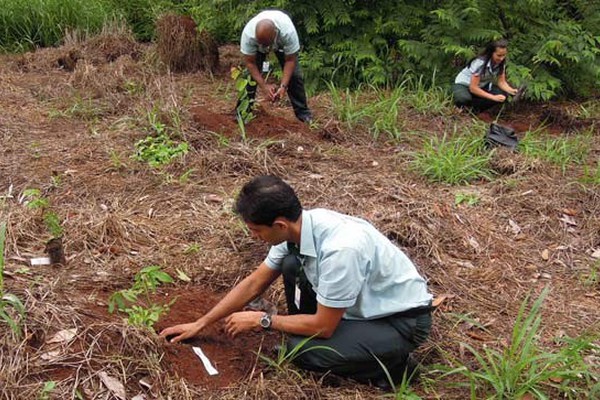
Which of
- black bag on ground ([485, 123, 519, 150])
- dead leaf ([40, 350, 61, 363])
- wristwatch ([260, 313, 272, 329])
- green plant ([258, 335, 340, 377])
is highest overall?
wristwatch ([260, 313, 272, 329])

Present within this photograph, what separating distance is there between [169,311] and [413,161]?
8.25 ft

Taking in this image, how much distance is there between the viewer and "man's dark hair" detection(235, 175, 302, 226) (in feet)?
7.48

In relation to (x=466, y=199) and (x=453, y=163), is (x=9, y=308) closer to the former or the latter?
(x=466, y=199)

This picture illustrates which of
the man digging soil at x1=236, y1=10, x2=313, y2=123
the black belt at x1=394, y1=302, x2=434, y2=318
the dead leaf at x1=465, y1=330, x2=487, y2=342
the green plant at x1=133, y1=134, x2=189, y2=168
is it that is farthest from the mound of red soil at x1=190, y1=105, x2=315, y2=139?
the black belt at x1=394, y1=302, x2=434, y2=318

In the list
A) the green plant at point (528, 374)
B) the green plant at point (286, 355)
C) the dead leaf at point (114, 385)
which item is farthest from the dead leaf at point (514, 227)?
the dead leaf at point (114, 385)

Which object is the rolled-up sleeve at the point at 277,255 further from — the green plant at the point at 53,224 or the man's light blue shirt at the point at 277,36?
the man's light blue shirt at the point at 277,36

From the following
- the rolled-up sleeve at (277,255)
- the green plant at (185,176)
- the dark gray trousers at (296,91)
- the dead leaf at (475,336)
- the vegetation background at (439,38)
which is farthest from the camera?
Result: the vegetation background at (439,38)

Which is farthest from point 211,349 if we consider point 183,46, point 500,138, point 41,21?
point 41,21

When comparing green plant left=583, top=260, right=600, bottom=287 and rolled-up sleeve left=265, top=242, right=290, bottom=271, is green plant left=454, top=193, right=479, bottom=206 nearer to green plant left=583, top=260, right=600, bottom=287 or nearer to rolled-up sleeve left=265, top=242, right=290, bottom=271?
green plant left=583, top=260, right=600, bottom=287

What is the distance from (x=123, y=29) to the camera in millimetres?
8672

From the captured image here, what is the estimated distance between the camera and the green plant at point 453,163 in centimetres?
466

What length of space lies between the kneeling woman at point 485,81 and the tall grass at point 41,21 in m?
5.03

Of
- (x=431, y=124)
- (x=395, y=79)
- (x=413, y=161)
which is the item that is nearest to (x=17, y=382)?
(x=413, y=161)

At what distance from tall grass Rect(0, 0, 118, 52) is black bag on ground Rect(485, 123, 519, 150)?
570cm
